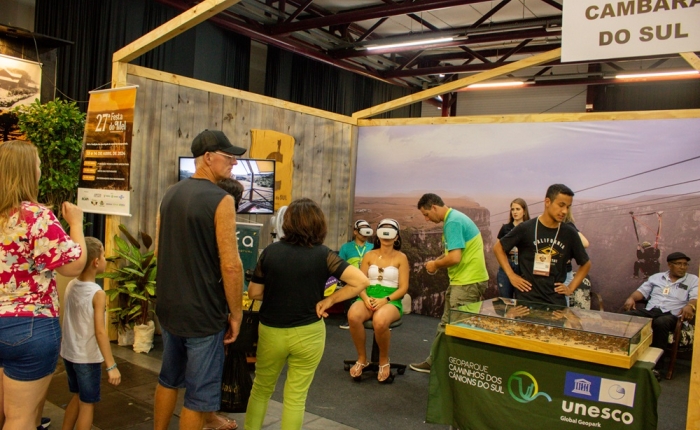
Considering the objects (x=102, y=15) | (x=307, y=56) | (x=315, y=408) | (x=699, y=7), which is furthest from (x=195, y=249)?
(x=307, y=56)

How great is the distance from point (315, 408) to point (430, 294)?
141 inches

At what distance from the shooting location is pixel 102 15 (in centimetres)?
752

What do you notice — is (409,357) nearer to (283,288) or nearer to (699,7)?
(283,288)

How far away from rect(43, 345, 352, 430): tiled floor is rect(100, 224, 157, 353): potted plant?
1.88ft

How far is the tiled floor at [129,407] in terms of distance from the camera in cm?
A: 335

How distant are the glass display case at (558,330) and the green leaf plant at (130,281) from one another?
2917 mm

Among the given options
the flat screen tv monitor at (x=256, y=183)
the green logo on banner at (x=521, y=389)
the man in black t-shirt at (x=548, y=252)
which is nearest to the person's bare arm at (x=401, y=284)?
the man in black t-shirt at (x=548, y=252)

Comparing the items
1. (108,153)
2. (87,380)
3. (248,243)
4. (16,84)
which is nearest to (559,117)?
(248,243)

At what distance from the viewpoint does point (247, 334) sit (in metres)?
3.11

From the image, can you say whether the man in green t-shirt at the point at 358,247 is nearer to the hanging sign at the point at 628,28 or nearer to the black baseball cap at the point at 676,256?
the black baseball cap at the point at 676,256

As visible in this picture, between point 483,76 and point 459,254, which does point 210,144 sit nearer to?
point 459,254

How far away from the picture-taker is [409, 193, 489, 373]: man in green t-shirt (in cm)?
441

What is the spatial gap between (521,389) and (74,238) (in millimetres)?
2206

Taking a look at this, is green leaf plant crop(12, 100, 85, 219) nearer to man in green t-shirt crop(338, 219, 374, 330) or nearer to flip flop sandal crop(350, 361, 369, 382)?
man in green t-shirt crop(338, 219, 374, 330)
